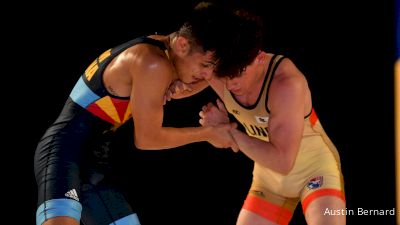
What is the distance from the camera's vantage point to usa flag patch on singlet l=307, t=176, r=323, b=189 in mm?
3823

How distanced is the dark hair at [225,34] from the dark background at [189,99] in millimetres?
1475

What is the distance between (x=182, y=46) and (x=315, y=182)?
1.01 m

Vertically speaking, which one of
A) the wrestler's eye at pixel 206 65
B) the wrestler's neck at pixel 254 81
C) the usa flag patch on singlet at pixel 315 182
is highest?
the wrestler's eye at pixel 206 65

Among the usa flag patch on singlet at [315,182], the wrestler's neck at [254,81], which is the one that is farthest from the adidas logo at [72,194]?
the usa flag patch on singlet at [315,182]

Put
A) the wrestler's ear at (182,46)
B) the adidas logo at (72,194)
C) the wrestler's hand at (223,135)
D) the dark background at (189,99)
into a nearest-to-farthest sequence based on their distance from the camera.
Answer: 1. the adidas logo at (72,194)
2. the wrestler's ear at (182,46)
3. the wrestler's hand at (223,135)
4. the dark background at (189,99)

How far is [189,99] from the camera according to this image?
5188 millimetres

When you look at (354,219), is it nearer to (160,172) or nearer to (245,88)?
(160,172)

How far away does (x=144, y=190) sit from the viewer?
5301 millimetres

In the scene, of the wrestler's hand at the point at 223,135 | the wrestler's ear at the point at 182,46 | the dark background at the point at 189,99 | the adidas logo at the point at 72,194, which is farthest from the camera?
the dark background at the point at 189,99

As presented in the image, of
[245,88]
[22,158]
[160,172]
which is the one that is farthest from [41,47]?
[245,88]

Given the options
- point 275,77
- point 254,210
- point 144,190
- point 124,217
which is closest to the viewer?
point 124,217

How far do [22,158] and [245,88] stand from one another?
2.00 metres

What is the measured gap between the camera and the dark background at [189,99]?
5.00 m

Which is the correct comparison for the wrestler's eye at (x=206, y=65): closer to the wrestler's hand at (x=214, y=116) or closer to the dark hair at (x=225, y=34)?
the dark hair at (x=225, y=34)
